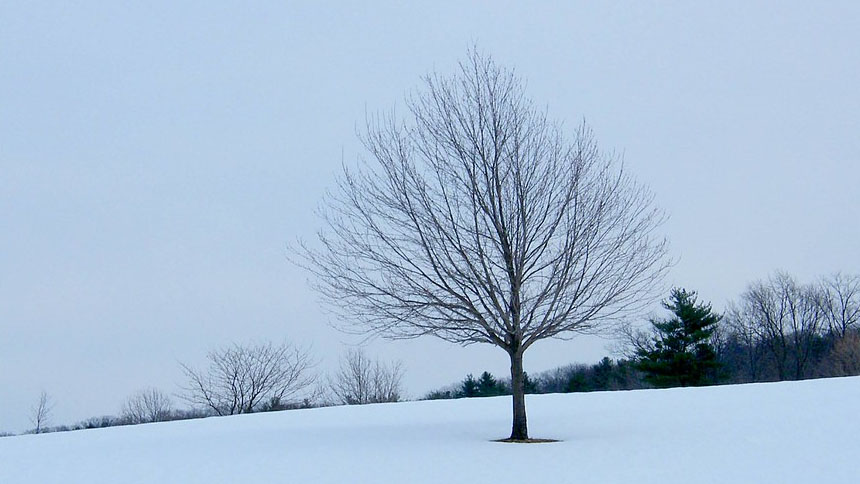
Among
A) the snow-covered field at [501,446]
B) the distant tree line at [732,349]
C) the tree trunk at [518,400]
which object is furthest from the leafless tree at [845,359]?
the tree trunk at [518,400]

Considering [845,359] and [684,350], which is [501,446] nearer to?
[684,350]

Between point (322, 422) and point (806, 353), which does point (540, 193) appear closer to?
point (322, 422)

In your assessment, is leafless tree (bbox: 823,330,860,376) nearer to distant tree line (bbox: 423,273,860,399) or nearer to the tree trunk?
distant tree line (bbox: 423,273,860,399)

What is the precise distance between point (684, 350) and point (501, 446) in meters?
30.5

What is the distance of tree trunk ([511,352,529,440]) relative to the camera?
480 inches

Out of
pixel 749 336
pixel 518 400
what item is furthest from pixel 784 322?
pixel 518 400

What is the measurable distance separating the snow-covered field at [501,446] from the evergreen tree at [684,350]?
21.8 m

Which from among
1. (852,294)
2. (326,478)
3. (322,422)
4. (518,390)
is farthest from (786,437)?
(852,294)

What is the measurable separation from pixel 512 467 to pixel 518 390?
2998 mm

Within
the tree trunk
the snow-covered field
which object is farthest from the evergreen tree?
the tree trunk

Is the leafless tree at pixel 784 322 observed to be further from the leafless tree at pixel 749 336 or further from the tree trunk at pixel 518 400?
the tree trunk at pixel 518 400

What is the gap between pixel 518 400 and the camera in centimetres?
1237

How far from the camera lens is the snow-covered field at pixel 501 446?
30.2 feet

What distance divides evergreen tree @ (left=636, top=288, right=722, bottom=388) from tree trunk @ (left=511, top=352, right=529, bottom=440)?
28.1m
